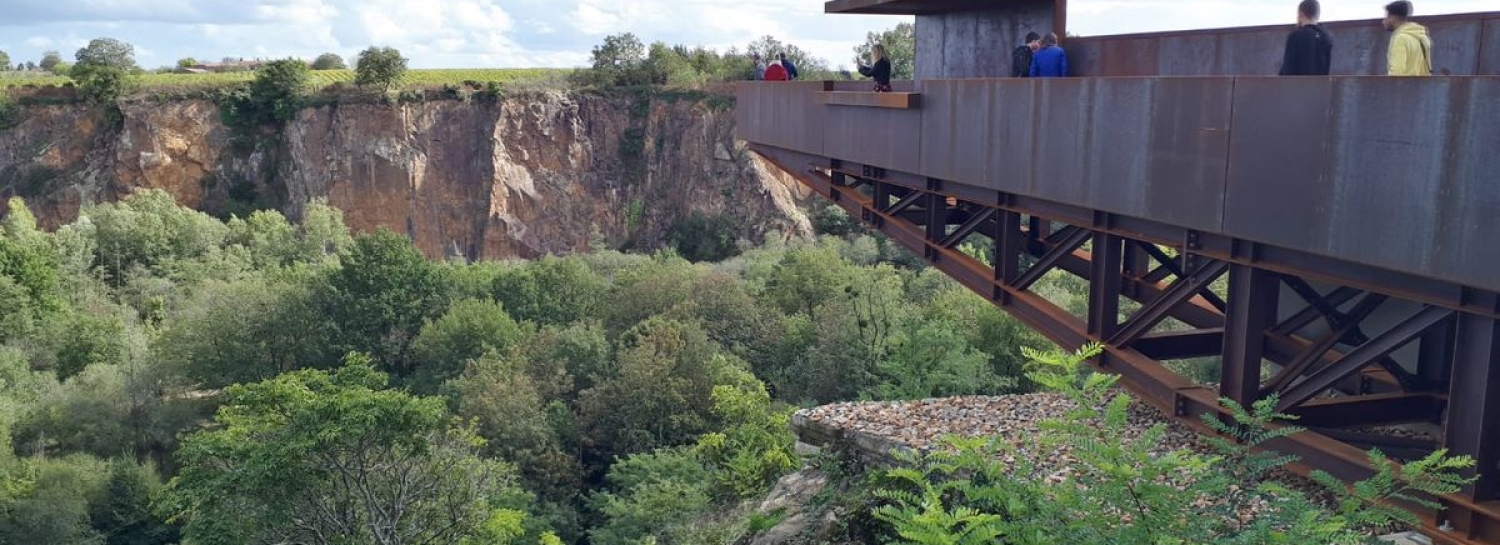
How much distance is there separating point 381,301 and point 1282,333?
33.8 meters

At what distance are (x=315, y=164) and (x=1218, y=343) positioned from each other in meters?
57.1

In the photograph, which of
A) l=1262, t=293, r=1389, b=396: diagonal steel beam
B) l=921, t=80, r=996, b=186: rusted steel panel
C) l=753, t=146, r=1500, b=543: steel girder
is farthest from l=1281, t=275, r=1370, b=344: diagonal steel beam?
l=921, t=80, r=996, b=186: rusted steel panel

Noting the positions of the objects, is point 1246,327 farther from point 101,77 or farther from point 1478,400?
point 101,77

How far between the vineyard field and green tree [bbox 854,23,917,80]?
17.8 m

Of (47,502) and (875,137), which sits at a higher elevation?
(875,137)

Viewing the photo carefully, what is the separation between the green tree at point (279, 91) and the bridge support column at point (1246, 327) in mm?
59972

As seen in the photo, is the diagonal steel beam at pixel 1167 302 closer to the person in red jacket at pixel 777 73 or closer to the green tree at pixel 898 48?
the person in red jacket at pixel 777 73

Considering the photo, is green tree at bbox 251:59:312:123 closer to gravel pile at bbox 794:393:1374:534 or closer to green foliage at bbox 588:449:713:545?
green foliage at bbox 588:449:713:545

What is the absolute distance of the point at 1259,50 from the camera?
36.3 ft

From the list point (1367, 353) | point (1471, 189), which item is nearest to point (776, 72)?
point (1367, 353)

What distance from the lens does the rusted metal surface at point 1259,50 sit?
930 cm

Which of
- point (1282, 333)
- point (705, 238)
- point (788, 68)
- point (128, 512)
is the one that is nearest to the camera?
point (1282, 333)

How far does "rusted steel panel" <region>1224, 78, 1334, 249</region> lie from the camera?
7.28 meters

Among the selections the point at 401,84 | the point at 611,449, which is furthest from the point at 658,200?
the point at 611,449
